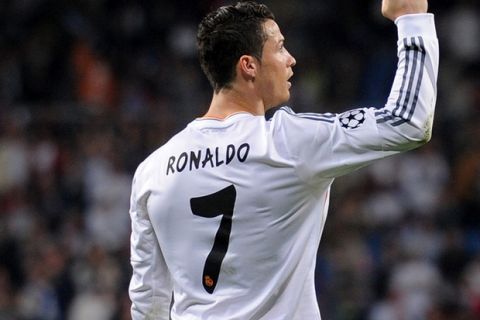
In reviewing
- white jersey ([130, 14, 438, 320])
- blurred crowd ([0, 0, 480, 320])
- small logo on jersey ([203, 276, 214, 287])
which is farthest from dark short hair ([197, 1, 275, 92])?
blurred crowd ([0, 0, 480, 320])

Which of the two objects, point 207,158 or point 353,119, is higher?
point 353,119

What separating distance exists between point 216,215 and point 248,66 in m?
0.45

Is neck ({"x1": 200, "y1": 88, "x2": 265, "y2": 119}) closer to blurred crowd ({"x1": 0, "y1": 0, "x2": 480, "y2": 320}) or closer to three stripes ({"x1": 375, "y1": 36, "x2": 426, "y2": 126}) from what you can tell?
three stripes ({"x1": 375, "y1": 36, "x2": 426, "y2": 126})

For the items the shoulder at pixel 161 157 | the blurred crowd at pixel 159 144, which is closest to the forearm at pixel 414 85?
the shoulder at pixel 161 157

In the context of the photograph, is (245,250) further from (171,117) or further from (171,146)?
(171,117)

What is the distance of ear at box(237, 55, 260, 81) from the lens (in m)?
3.52

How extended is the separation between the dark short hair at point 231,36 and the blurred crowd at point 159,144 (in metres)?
5.75

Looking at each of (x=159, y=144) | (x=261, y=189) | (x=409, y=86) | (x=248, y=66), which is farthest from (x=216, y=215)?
(x=159, y=144)

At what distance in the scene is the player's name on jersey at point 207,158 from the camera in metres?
3.46

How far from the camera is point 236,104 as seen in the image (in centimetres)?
357

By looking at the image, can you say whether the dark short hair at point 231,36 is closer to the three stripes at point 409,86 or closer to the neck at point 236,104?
the neck at point 236,104

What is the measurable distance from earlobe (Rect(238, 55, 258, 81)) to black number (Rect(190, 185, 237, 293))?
345 mm

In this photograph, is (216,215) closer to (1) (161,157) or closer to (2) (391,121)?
(1) (161,157)

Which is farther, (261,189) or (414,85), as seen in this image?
(261,189)
